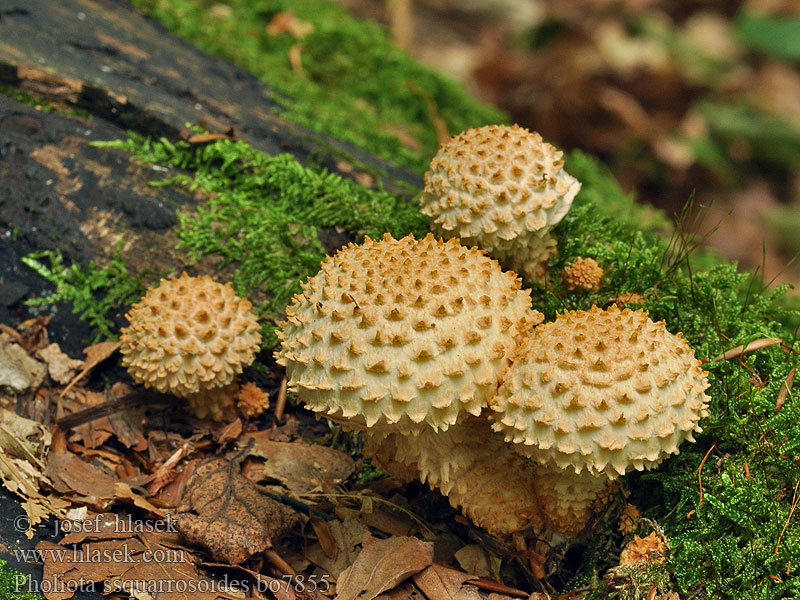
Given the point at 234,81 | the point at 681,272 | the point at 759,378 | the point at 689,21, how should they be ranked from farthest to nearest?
the point at 689,21 → the point at 234,81 → the point at 681,272 → the point at 759,378

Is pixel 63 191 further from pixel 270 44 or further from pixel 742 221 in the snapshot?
pixel 742 221

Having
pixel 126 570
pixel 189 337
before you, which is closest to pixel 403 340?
pixel 189 337

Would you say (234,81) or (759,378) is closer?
(759,378)

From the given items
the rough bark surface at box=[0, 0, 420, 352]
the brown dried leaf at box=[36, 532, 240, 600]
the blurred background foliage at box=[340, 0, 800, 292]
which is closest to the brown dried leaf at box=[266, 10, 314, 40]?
the rough bark surface at box=[0, 0, 420, 352]

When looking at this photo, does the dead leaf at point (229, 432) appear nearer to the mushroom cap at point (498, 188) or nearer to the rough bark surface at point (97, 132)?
the rough bark surface at point (97, 132)

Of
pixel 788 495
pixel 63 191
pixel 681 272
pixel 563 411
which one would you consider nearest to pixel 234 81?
pixel 63 191
